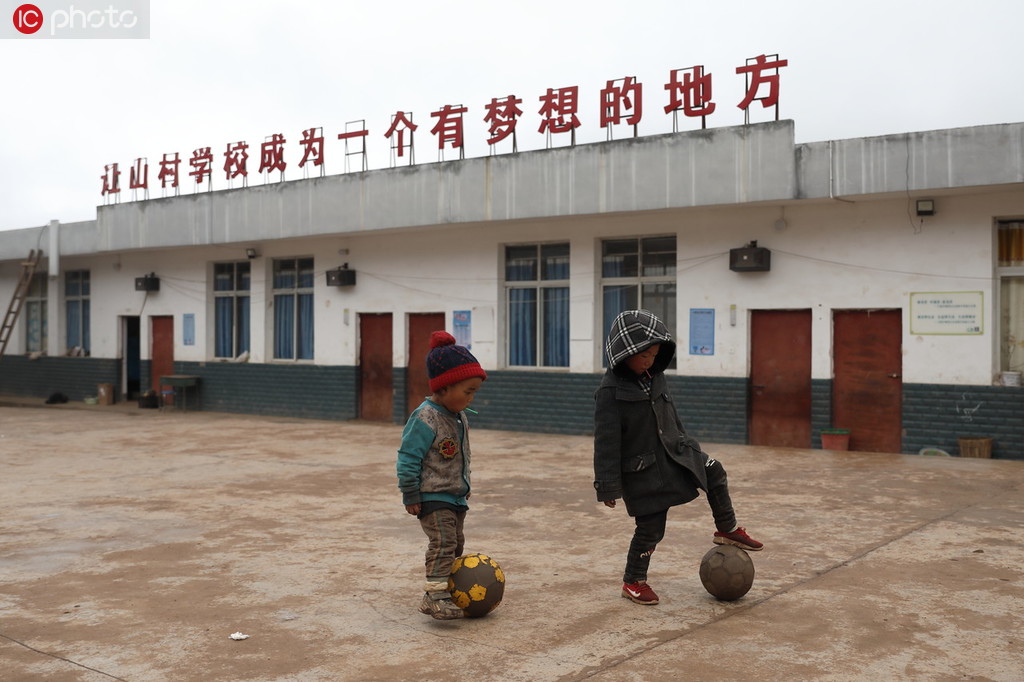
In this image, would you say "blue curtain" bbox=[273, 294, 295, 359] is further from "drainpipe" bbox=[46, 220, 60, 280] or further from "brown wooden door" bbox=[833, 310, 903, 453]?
"brown wooden door" bbox=[833, 310, 903, 453]

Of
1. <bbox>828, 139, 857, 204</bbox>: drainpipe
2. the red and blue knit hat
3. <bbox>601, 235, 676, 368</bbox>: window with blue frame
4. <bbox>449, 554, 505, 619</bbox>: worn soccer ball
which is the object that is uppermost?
<bbox>828, 139, 857, 204</bbox>: drainpipe

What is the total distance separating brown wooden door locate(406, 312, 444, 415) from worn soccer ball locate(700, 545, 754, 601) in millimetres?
11603

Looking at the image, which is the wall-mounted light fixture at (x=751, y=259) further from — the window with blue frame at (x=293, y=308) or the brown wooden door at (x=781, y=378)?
the window with blue frame at (x=293, y=308)

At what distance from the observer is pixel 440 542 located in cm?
474

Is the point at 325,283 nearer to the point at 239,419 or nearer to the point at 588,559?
the point at 239,419

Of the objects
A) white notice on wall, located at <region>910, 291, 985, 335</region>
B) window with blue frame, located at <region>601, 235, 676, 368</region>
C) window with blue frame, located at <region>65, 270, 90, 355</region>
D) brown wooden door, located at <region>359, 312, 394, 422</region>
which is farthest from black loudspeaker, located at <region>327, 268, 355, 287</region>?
white notice on wall, located at <region>910, 291, 985, 335</region>

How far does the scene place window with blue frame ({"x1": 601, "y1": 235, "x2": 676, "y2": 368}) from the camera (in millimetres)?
13875

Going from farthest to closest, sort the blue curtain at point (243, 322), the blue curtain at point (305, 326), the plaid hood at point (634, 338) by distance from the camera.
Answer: the blue curtain at point (243, 322), the blue curtain at point (305, 326), the plaid hood at point (634, 338)

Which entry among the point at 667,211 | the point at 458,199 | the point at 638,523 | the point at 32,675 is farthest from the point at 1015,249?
the point at 32,675

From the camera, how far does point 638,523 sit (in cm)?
502

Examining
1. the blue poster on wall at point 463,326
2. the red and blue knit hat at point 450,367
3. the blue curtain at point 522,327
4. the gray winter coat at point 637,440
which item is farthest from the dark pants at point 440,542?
the blue poster on wall at point 463,326

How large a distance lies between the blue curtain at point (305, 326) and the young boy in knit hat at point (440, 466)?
1383cm

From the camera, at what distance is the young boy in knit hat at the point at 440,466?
4699mm

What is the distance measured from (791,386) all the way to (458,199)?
5595 millimetres
